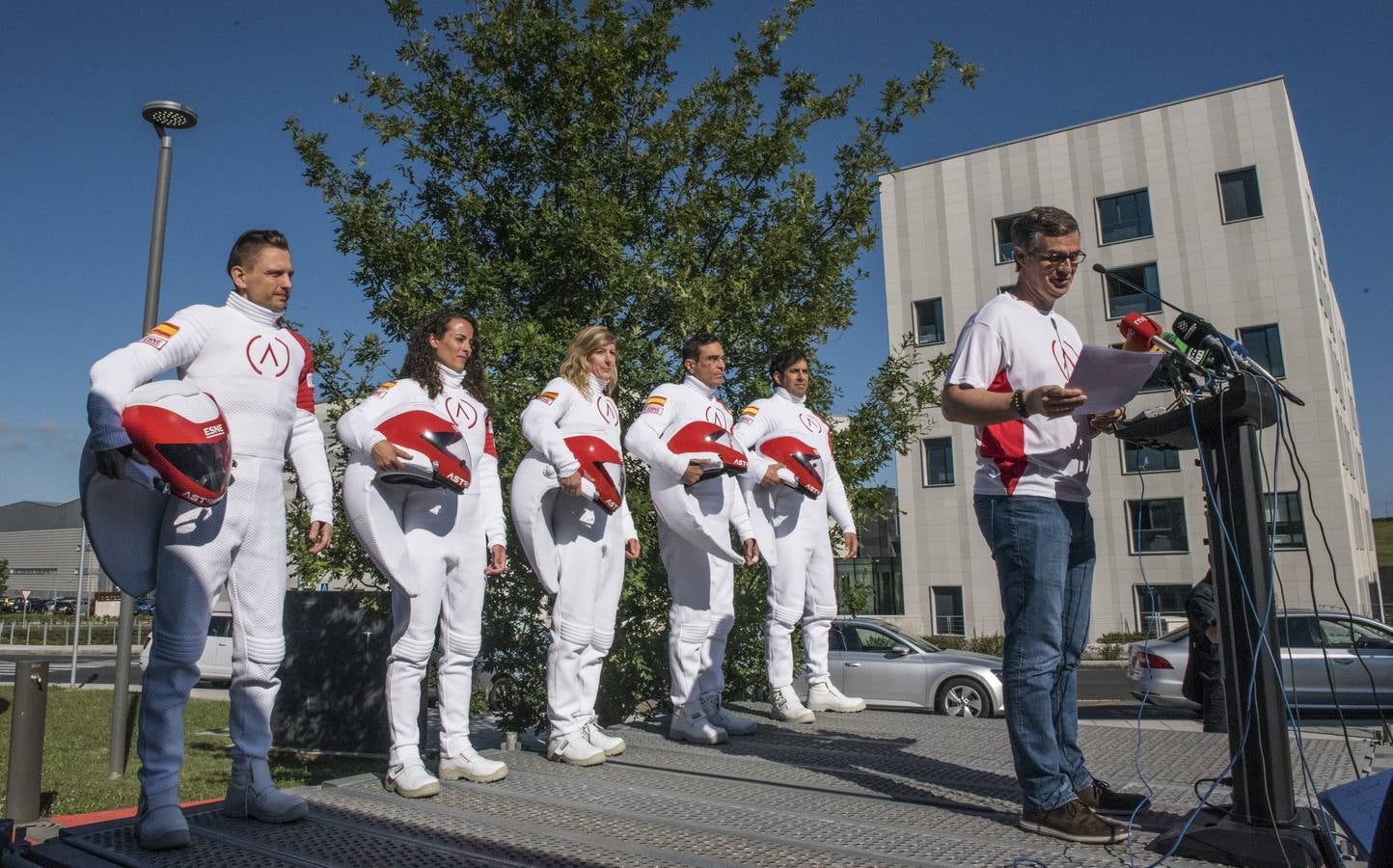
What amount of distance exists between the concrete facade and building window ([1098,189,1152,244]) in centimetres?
7

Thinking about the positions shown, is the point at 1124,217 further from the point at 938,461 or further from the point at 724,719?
the point at 724,719

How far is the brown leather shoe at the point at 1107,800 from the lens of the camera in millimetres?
3424

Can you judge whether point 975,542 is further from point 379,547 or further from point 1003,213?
point 379,547

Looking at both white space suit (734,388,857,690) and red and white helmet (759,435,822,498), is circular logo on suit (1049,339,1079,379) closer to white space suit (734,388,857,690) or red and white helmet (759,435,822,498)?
white space suit (734,388,857,690)

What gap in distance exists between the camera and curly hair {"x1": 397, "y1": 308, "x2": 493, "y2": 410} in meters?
4.50

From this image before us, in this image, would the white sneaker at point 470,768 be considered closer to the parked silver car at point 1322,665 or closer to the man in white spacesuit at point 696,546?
the man in white spacesuit at point 696,546

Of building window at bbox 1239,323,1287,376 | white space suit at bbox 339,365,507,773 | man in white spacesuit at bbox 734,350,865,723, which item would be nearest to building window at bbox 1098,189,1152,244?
building window at bbox 1239,323,1287,376

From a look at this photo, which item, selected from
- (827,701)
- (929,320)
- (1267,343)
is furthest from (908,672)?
(929,320)

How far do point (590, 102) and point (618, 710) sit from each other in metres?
5.32

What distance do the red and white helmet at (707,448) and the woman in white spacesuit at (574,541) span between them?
492mm

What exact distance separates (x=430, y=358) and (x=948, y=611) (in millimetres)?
31579

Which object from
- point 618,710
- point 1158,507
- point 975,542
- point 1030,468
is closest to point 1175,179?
point 1158,507

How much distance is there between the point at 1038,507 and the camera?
3303mm

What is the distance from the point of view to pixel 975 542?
3312 cm
